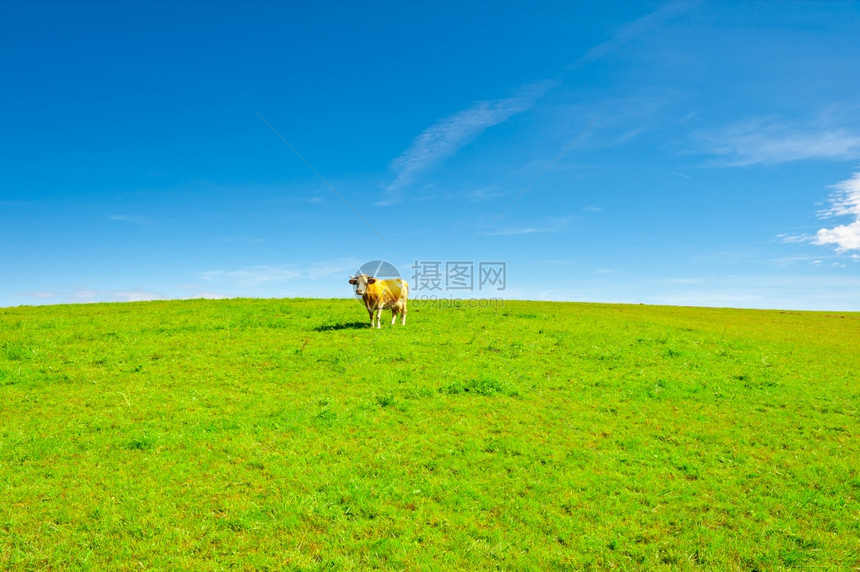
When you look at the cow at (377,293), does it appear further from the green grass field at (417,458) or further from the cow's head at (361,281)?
the green grass field at (417,458)

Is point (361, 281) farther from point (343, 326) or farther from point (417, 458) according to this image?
point (417, 458)

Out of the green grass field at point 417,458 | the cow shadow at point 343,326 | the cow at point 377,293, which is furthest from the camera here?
the cow at point 377,293

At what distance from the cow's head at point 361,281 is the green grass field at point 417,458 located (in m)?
5.15

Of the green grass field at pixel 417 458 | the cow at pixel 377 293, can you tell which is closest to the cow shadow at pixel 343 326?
the cow at pixel 377 293

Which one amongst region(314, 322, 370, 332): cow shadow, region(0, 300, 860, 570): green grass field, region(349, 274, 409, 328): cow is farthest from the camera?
region(349, 274, 409, 328): cow

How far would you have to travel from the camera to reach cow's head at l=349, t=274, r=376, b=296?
1012 inches

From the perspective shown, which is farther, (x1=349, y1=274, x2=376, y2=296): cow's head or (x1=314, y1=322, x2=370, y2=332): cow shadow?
(x1=349, y1=274, x2=376, y2=296): cow's head

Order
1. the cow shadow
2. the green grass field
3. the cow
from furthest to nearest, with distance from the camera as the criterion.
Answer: the cow < the cow shadow < the green grass field

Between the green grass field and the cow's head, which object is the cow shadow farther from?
the green grass field

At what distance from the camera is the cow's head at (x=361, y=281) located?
25.7 m

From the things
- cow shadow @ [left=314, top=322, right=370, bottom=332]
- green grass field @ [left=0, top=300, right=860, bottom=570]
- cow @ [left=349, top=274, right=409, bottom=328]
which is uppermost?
cow @ [left=349, top=274, right=409, bottom=328]

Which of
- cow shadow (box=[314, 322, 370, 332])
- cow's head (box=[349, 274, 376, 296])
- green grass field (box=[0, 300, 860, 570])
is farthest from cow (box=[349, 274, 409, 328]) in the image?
green grass field (box=[0, 300, 860, 570])

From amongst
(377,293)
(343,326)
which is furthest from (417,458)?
(343,326)

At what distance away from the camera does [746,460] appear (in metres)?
10.8
